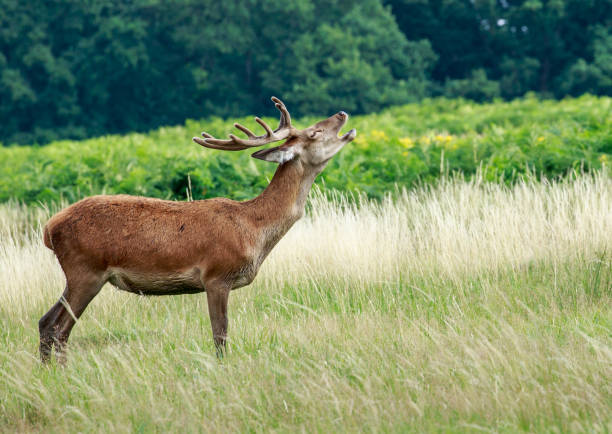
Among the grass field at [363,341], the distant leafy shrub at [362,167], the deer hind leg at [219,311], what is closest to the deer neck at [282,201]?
the deer hind leg at [219,311]

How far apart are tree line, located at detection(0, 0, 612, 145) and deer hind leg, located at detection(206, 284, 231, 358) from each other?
39.9 metres

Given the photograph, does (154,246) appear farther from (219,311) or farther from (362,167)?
(362,167)

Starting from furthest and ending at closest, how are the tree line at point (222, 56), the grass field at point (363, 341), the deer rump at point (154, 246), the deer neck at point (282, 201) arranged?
the tree line at point (222, 56)
the deer neck at point (282, 201)
the deer rump at point (154, 246)
the grass field at point (363, 341)

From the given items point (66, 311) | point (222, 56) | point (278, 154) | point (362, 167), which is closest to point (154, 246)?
point (66, 311)

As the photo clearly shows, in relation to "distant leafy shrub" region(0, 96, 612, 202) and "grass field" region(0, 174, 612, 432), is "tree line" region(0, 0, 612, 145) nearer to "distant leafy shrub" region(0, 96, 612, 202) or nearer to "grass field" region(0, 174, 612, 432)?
"distant leafy shrub" region(0, 96, 612, 202)

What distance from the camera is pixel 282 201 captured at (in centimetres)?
518

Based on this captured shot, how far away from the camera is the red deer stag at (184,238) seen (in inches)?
195

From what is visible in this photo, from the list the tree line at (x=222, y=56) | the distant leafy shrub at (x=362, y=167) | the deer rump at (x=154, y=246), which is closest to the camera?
the deer rump at (x=154, y=246)

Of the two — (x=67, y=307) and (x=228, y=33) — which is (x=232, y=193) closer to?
(x=67, y=307)

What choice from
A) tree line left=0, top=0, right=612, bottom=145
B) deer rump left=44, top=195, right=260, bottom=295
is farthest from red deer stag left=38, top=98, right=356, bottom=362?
tree line left=0, top=0, right=612, bottom=145

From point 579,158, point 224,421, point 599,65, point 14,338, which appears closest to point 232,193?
point 579,158

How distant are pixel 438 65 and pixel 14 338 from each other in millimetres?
49104

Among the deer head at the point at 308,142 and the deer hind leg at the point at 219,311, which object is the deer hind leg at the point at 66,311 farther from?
the deer head at the point at 308,142

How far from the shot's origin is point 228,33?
47.2 m
